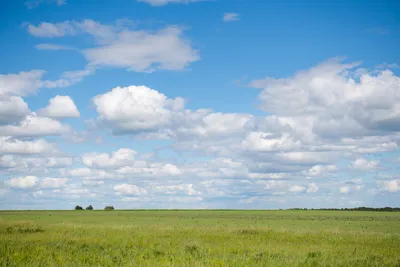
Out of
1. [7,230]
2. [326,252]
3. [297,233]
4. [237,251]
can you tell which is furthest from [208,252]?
[7,230]

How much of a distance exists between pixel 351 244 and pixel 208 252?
12500mm

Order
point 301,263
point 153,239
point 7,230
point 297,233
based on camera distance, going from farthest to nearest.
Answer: point 7,230, point 297,233, point 153,239, point 301,263

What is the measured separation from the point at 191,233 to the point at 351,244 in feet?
44.9

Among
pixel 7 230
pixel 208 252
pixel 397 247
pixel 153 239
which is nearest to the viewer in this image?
pixel 208 252

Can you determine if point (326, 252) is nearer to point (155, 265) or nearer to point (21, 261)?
point (155, 265)

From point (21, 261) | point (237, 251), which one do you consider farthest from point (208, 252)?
point (21, 261)

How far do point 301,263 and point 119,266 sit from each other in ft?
31.7

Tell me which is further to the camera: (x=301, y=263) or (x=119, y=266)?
(x=301, y=263)

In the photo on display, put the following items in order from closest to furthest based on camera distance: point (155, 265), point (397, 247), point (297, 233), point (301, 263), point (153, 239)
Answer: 1. point (155, 265)
2. point (301, 263)
3. point (397, 247)
4. point (153, 239)
5. point (297, 233)

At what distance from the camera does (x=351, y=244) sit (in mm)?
31047

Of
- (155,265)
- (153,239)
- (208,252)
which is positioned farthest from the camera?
(153,239)

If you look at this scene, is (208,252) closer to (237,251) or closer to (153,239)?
(237,251)

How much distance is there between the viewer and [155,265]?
67.4 feet

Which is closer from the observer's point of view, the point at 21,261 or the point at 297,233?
the point at 21,261
